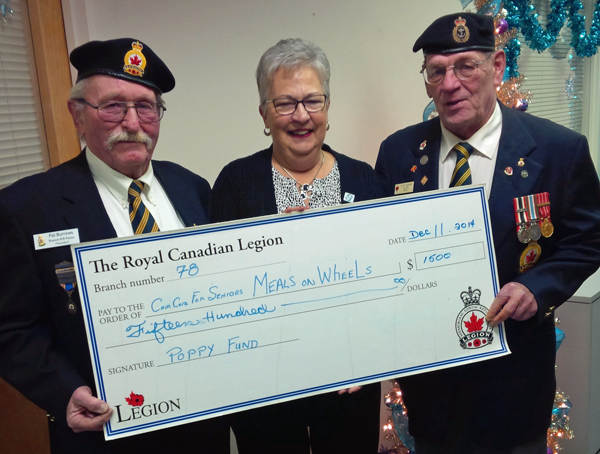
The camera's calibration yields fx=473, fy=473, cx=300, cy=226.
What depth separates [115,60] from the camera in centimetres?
138

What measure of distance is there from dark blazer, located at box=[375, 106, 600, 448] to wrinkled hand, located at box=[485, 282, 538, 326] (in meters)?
0.02

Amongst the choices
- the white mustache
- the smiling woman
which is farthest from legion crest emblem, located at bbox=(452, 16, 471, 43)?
the white mustache

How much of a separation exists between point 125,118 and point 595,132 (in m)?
5.25

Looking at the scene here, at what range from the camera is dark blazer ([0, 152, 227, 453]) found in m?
1.28

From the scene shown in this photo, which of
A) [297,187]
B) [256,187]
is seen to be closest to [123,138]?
[256,187]

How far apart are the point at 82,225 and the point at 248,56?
1733mm

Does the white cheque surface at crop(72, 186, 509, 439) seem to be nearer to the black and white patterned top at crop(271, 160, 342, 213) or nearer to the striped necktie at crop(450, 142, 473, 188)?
the striped necktie at crop(450, 142, 473, 188)

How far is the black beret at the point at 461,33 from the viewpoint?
158cm

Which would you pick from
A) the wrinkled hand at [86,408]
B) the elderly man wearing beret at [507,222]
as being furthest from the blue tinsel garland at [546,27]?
the wrinkled hand at [86,408]

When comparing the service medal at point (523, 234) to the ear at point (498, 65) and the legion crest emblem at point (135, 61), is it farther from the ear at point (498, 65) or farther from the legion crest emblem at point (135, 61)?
the legion crest emblem at point (135, 61)

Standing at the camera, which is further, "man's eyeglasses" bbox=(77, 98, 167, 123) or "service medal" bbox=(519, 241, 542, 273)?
"service medal" bbox=(519, 241, 542, 273)

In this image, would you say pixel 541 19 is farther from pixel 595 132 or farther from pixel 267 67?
pixel 267 67

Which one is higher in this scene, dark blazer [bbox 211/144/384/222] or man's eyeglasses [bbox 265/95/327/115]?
man's eyeglasses [bbox 265/95/327/115]

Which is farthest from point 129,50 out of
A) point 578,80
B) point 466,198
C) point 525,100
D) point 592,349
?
→ point 578,80
